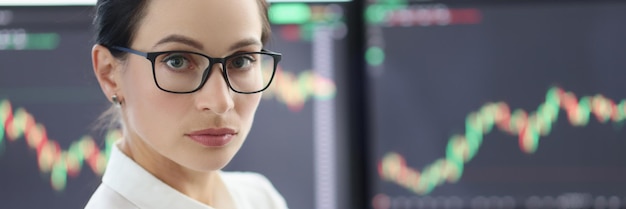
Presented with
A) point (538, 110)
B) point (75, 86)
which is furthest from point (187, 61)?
point (538, 110)

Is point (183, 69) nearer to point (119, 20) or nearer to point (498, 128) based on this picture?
point (119, 20)

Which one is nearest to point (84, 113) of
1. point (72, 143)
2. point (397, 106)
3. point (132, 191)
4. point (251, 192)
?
point (72, 143)

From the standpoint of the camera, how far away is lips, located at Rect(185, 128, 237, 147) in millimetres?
705

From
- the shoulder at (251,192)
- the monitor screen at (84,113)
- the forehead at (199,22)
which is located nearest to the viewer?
the forehead at (199,22)

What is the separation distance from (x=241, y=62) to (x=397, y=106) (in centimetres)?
82

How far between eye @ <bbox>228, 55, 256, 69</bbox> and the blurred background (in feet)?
2.43

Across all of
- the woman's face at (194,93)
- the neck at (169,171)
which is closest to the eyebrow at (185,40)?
the woman's face at (194,93)

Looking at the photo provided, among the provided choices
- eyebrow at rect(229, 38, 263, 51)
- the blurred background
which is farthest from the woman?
the blurred background

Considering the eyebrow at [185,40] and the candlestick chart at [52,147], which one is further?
the candlestick chart at [52,147]

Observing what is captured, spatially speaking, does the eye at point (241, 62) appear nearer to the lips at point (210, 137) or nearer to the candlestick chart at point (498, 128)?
the lips at point (210, 137)

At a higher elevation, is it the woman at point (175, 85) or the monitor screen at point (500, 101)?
the woman at point (175, 85)

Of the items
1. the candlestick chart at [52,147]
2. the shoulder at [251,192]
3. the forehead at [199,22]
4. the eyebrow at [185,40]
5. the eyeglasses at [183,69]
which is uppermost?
the forehead at [199,22]

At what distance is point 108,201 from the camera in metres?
0.73

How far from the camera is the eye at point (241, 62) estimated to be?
0.72 m
